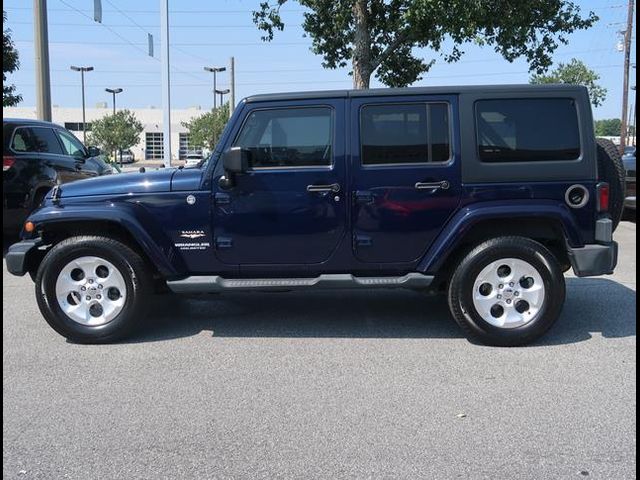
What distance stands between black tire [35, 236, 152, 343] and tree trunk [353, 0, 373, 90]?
893cm

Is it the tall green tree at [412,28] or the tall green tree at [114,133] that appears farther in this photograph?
the tall green tree at [114,133]

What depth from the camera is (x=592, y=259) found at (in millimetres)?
4852

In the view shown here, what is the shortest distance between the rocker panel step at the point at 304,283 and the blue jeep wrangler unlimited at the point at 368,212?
1cm

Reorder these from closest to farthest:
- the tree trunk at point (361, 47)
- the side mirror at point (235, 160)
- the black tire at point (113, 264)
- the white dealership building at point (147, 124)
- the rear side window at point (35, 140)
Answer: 1. the side mirror at point (235, 160)
2. the black tire at point (113, 264)
3. the rear side window at point (35, 140)
4. the tree trunk at point (361, 47)
5. the white dealership building at point (147, 124)

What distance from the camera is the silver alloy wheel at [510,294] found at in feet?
16.1

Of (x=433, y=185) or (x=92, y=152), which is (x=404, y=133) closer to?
(x=433, y=185)

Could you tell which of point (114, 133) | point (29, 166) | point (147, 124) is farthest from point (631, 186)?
point (147, 124)

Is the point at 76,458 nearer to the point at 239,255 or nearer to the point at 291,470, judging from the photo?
the point at 291,470

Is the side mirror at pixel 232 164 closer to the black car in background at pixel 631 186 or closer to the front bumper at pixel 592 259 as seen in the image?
the front bumper at pixel 592 259

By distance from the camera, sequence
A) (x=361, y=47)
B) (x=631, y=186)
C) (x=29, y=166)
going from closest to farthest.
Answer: (x=29, y=166) < (x=631, y=186) < (x=361, y=47)

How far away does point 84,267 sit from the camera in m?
5.06

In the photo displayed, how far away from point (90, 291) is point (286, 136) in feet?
6.63

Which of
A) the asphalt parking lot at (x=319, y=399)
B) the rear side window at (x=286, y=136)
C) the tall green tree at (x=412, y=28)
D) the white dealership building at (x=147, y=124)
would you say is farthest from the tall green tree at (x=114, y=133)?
the rear side window at (x=286, y=136)

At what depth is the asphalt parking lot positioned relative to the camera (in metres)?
3.16
